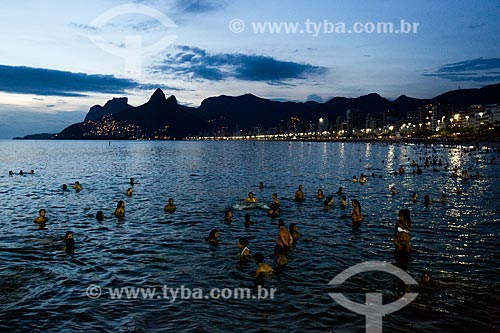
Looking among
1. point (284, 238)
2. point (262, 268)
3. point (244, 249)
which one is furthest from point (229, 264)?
point (284, 238)

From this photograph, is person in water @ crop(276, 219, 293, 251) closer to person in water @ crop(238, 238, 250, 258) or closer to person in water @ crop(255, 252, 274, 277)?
person in water @ crop(238, 238, 250, 258)

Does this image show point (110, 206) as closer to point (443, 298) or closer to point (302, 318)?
point (302, 318)

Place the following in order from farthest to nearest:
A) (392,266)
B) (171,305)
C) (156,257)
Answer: (156,257)
(392,266)
(171,305)

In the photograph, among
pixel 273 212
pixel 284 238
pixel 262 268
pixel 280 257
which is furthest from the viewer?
pixel 273 212

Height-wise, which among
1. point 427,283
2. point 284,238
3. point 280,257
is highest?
point 284,238

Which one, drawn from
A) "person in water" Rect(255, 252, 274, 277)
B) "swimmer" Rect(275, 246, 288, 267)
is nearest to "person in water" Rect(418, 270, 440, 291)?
"swimmer" Rect(275, 246, 288, 267)

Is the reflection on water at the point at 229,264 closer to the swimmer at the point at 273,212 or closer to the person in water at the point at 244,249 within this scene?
the person in water at the point at 244,249

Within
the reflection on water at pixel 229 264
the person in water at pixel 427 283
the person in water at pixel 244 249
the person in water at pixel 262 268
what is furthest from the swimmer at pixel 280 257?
the person in water at pixel 427 283

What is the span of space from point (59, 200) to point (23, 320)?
26.3 metres

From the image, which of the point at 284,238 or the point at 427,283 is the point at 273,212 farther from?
the point at 427,283

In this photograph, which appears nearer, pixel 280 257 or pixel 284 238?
pixel 280 257

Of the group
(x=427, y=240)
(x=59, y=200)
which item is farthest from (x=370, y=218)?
(x=59, y=200)

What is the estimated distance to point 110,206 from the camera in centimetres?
3306

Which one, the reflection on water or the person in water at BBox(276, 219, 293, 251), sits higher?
the person in water at BBox(276, 219, 293, 251)
